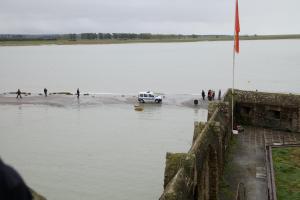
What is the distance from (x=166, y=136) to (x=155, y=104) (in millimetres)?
16815

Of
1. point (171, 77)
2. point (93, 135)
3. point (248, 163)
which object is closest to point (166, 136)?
point (93, 135)

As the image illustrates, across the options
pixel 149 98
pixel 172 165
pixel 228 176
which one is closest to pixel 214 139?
pixel 228 176

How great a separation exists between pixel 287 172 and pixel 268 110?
345 inches

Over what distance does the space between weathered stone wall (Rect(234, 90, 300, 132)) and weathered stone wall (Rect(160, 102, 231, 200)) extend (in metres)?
6.78

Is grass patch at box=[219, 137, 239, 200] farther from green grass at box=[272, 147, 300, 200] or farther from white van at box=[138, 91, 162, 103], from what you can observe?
white van at box=[138, 91, 162, 103]

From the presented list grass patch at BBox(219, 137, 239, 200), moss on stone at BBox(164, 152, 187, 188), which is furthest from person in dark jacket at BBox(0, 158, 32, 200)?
grass patch at BBox(219, 137, 239, 200)

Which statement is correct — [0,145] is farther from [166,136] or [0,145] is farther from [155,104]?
[155,104]

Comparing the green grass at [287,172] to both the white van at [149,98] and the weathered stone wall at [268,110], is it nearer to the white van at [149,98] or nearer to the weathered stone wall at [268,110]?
the weathered stone wall at [268,110]

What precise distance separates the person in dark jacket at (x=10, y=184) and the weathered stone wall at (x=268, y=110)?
2611 cm

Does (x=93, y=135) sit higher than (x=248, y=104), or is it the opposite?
(x=248, y=104)

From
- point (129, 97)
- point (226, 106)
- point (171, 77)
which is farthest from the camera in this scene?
point (171, 77)

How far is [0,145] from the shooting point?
3472 cm

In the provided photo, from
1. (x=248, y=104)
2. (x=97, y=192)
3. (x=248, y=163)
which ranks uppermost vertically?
(x=248, y=104)

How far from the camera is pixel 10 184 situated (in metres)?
1.99
